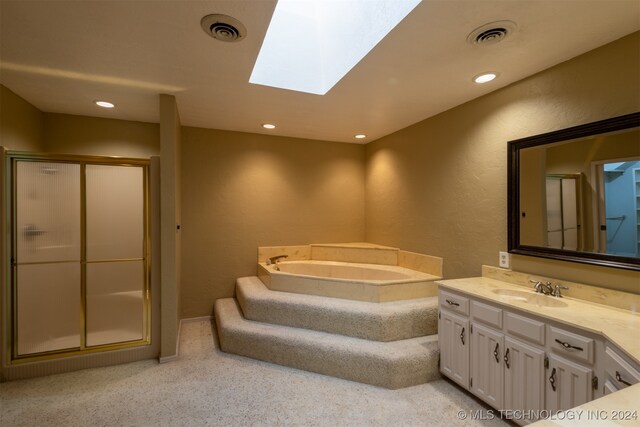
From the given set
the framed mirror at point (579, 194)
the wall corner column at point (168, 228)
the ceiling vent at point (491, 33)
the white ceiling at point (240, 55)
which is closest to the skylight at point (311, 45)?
the white ceiling at point (240, 55)

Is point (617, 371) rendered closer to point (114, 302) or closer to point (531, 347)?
point (531, 347)

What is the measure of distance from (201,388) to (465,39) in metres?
3.18

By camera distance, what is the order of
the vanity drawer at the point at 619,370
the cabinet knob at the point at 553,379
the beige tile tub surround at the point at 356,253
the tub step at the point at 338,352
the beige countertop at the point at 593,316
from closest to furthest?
the vanity drawer at the point at 619,370 → the beige countertop at the point at 593,316 → the cabinet knob at the point at 553,379 → the tub step at the point at 338,352 → the beige tile tub surround at the point at 356,253

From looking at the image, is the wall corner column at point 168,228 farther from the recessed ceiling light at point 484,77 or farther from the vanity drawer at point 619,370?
the vanity drawer at point 619,370

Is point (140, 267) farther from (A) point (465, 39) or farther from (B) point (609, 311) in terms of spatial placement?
(B) point (609, 311)

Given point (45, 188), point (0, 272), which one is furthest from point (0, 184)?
point (0, 272)

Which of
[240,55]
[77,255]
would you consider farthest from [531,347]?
[77,255]

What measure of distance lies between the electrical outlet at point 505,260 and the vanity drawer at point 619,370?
1.07 m

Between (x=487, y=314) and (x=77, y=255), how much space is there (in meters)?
3.47

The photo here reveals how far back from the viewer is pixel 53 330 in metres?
2.57

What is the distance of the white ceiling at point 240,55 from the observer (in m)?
1.54

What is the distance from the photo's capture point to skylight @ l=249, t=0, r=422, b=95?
212 centimetres

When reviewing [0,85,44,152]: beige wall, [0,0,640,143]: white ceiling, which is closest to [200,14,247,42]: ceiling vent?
[0,0,640,143]: white ceiling

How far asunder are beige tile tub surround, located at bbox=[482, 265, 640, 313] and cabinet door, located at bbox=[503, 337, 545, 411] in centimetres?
56
